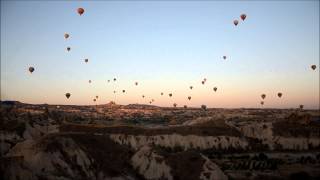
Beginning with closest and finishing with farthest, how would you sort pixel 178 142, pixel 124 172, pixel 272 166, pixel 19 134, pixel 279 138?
pixel 124 172 → pixel 272 166 → pixel 19 134 → pixel 178 142 → pixel 279 138

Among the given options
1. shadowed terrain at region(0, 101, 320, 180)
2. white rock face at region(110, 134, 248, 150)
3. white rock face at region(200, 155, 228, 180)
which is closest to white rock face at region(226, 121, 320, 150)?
shadowed terrain at region(0, 101, 320, 180)

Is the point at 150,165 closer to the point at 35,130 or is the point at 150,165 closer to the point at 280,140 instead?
the point at 35,130

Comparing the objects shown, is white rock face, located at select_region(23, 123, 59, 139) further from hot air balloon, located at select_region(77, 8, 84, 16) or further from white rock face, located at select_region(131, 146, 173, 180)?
white rock face, located at select_region(131, 146, 173, 180)

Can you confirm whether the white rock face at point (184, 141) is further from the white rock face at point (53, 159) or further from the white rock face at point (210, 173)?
the white rock face at point (53, 159)

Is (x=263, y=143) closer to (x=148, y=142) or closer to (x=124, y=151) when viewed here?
(x=148, y=142)

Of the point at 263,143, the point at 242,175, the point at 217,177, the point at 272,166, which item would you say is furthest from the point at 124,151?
the point at 263,143

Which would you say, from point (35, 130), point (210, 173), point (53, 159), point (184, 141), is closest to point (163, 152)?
point (210, 173)
